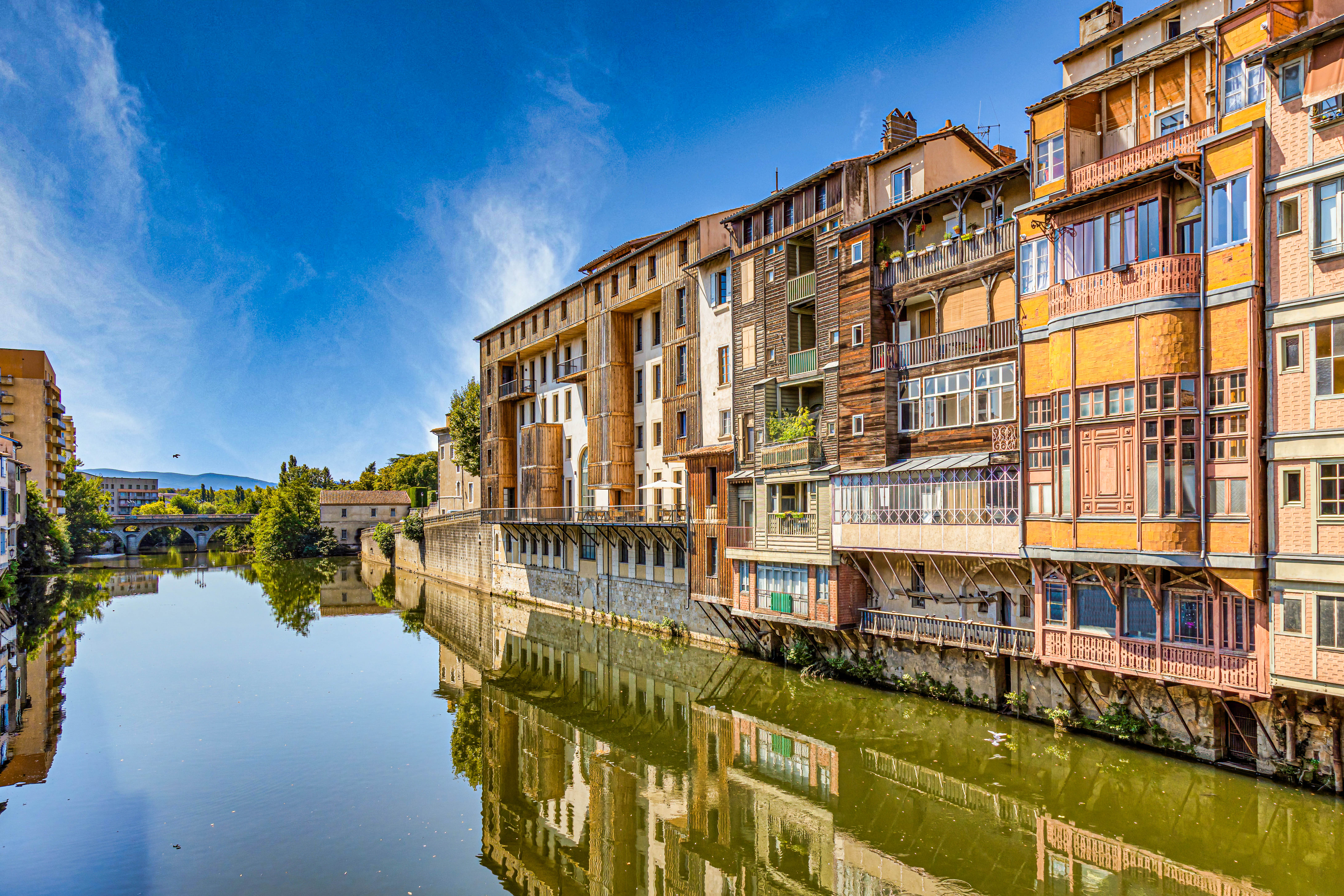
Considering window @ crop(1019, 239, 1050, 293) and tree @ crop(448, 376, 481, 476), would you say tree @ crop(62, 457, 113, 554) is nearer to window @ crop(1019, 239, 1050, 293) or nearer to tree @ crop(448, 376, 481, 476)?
tree @ crop(448, 376, 481, 476)

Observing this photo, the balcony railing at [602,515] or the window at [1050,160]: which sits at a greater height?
the window at [1050,160]

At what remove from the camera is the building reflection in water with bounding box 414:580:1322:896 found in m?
14.5

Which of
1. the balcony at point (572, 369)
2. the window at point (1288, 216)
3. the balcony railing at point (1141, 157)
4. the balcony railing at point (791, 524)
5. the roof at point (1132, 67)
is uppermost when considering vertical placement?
the roof at point (1132, 67)

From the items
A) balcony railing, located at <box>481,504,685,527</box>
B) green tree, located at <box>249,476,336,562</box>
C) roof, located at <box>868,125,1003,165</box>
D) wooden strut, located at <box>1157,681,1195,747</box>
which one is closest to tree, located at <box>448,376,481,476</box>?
balcony railing, located at <box>481,504,685,527</box>

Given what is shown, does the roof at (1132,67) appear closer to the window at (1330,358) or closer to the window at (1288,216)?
the window at (1288,216)

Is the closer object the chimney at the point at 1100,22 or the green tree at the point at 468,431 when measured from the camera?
the chimney at the point at 1100,22

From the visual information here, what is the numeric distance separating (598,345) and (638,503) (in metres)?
9.45

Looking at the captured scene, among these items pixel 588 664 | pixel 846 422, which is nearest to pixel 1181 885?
pixel 846 422

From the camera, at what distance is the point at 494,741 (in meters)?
24.0

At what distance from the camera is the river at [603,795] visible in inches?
578

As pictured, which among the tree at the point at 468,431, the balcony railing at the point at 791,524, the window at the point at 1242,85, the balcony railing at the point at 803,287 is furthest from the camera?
the tree at the point at 468,431

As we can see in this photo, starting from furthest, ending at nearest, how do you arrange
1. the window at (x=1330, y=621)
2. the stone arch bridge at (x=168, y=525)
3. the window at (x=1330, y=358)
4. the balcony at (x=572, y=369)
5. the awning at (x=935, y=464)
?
the stone arch bridge at (x=168, y=525)
the balcony at (x=572, y=369)
the awning at (x=935, y=464)
the window at (x=1330, y=358)
the window at (x=1330, y=621)

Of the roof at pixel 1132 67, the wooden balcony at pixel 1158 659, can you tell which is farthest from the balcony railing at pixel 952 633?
the roof at pixel 1132 67

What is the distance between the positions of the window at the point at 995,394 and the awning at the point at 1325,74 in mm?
8679
